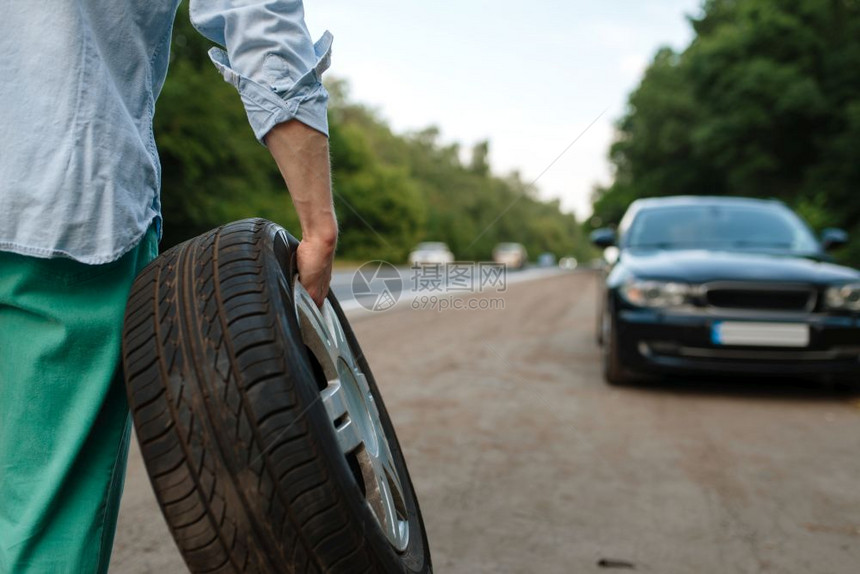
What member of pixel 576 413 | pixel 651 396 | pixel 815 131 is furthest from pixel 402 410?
pixel 815 131

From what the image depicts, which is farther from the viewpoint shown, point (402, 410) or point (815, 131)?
point (815, 131)

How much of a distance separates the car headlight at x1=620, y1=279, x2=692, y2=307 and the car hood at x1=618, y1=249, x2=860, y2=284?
0.17 ft

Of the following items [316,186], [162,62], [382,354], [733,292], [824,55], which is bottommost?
[382,354]

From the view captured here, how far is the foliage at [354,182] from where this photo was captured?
21.3 metres

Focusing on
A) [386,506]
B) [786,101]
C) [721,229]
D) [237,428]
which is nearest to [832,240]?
[721,229]

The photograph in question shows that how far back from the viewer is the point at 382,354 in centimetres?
773

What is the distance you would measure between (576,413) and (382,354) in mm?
3022

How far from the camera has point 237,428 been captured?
140cm

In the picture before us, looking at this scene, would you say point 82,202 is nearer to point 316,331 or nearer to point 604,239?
point 316,331

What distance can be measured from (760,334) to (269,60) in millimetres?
4607

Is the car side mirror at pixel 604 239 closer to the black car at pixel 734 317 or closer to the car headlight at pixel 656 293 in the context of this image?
the black car at pixel 734 317

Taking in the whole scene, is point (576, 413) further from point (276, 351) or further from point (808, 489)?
point (276, 351)

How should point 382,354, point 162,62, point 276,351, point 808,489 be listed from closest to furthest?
point 276,351 < point 162,62 < point 808,489 < point 382,354

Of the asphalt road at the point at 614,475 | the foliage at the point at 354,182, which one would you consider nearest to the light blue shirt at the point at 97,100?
the foliage at the point at 354,182
